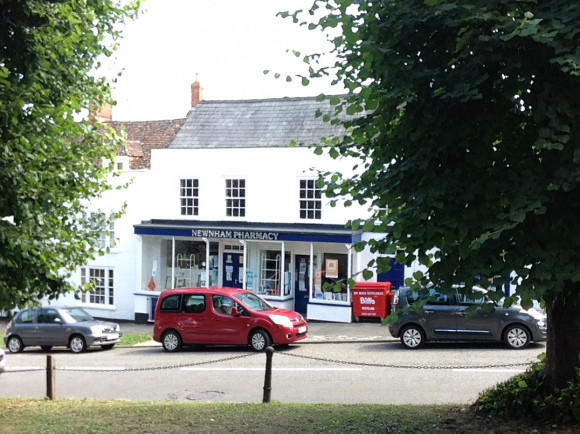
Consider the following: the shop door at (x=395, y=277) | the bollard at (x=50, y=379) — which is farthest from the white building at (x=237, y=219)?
the bollard at (x=50, y=379)

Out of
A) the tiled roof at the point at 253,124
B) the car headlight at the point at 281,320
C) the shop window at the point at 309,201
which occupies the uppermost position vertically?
the tiled roof at the point at 253,124

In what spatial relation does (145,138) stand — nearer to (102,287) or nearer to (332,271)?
(102,287)

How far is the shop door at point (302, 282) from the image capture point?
2662 cm

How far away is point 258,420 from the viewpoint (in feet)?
27.5

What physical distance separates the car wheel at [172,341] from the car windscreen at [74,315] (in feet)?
12.2

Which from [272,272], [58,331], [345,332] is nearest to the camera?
[58,331]

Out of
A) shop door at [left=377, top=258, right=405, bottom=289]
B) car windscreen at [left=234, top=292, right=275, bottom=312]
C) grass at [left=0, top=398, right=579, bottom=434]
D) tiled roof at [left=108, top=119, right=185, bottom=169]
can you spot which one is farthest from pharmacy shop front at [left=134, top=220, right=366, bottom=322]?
grass at [left=0, top=398, right=579, bottom=434]

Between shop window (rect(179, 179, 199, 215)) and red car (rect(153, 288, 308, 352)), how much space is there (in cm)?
800

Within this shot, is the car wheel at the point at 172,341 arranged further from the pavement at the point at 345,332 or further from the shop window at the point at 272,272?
the shop window at the point at 272,272

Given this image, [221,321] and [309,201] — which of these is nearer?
[221,321]

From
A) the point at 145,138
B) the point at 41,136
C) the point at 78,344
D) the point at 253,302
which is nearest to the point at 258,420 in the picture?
the point at 41,136

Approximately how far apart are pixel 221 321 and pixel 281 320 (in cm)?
181

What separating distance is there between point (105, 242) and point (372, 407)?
22.5 m

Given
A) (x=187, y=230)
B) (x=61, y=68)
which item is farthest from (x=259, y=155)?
(x=61, y=68)
